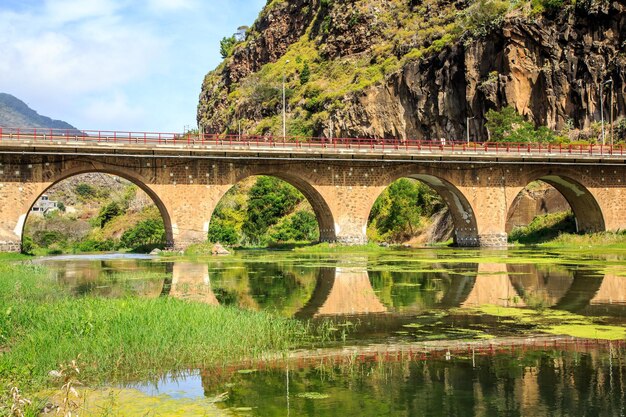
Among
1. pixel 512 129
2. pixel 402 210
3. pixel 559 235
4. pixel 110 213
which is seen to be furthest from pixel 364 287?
pixel 110 213

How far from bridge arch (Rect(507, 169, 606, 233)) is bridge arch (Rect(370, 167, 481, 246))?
2797 millimetres

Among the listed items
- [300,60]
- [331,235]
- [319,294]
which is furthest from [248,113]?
[319,294]

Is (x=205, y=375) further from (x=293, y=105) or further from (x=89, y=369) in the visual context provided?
(x=293, y=105)

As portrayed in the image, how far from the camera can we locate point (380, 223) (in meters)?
62.8

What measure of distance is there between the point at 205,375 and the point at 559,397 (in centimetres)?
501

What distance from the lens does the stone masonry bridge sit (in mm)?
37750

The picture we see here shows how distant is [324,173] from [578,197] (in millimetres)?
19627

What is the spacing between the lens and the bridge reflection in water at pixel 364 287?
55.9 ft

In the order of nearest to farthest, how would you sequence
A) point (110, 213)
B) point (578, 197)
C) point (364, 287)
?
point (364, 287) < point (578, 197) < point (110, 213)

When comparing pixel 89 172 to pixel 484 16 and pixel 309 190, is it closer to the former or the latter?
pixel 309 190

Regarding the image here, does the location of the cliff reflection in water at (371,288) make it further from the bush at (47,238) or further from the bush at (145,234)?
the bush at (47,238)

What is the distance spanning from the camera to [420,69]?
2928 inches

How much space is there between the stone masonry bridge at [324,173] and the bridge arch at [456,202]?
3.7 inches

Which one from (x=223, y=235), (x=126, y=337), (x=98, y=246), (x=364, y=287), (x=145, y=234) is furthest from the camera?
(x=98, y=246)
